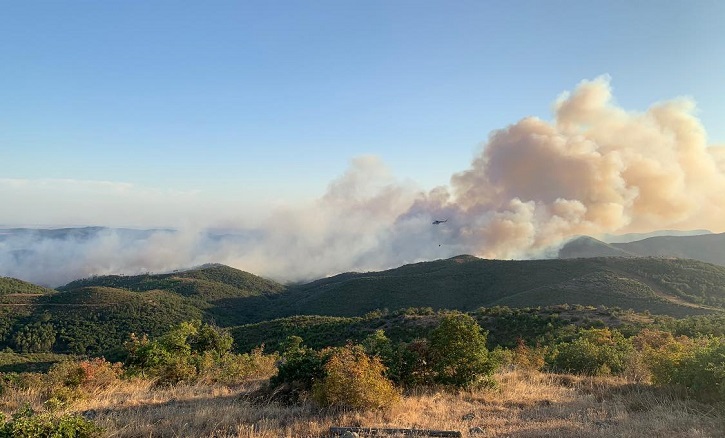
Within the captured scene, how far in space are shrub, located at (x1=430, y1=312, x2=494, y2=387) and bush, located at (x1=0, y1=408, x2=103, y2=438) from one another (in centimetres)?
994

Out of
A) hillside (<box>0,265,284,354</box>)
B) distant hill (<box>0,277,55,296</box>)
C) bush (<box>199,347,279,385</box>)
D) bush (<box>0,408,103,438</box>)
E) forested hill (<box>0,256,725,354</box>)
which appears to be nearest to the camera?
bush (<box>0,408,103,438</box>)

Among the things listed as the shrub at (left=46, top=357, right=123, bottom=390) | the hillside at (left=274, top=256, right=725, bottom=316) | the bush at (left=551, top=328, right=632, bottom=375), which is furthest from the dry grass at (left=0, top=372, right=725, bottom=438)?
the hillside at (left=274, top=256, right=725, bottom=316)

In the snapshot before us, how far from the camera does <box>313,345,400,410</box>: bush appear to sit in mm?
9969

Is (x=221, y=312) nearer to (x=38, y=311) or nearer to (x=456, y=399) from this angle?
(x=38, y=311)

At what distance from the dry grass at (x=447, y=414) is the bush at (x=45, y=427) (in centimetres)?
89

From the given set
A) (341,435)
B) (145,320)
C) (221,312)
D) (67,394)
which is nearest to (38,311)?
(145,320)

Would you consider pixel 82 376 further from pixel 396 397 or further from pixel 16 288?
pixel 16 288

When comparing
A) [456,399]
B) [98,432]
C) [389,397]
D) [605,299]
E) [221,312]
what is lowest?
[221,312]

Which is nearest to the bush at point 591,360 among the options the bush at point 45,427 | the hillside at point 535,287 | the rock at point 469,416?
the rock at point 469,416

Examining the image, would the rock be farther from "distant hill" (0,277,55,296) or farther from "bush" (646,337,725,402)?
"distant hill" (0,277,55,296)

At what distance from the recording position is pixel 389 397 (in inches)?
400

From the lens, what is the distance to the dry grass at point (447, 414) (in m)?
8.26

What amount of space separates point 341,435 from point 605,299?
79.2 m

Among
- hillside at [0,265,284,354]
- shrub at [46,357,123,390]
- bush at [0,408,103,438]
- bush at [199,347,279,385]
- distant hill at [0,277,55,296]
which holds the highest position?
bush at [0,408,103,438]
